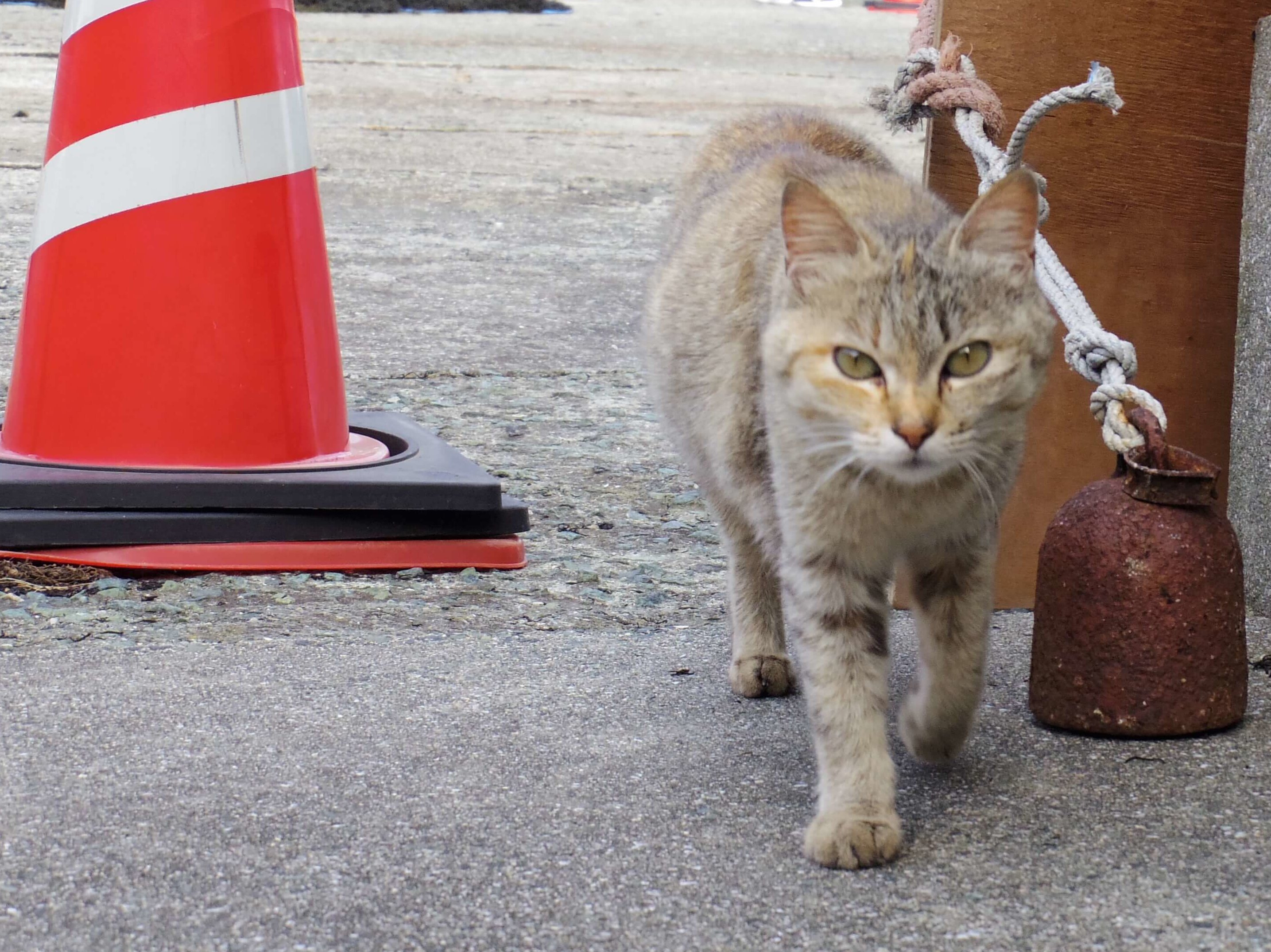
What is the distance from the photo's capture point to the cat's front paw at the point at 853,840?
2.00 meters

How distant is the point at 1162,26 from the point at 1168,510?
1.20 m

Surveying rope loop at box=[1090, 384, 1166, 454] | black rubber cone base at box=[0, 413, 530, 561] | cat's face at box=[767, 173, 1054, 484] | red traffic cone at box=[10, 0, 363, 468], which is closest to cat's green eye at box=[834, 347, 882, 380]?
cat's face at box=[767, 173, 1054, 484]

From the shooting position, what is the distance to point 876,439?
2.03 metres

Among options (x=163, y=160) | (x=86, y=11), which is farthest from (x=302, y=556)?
(x=86, y=11)

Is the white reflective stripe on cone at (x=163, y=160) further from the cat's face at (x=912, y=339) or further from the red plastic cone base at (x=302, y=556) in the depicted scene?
the cat's face at (x=912, y=339)

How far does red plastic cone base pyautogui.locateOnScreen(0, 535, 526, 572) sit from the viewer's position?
120 inches

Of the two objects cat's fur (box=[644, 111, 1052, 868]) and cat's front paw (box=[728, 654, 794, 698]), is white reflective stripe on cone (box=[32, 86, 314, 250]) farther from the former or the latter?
cat's front paw (box=[728, 654, 794, 698])

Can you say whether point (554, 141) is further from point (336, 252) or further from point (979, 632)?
point (979, 632)

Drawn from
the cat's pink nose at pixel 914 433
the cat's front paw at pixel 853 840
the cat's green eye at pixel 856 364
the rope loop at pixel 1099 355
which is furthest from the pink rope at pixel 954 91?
the cat's front paw at pixel 853 840

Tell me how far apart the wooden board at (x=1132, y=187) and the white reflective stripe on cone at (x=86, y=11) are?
1.71 m

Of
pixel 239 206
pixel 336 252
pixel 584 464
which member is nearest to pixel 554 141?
pixel 336 252

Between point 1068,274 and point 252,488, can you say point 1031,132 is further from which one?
point 252,488

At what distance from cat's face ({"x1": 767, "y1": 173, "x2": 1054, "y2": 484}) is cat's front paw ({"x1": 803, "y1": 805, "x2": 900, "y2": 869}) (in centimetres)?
49

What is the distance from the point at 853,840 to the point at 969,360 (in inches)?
27.5
